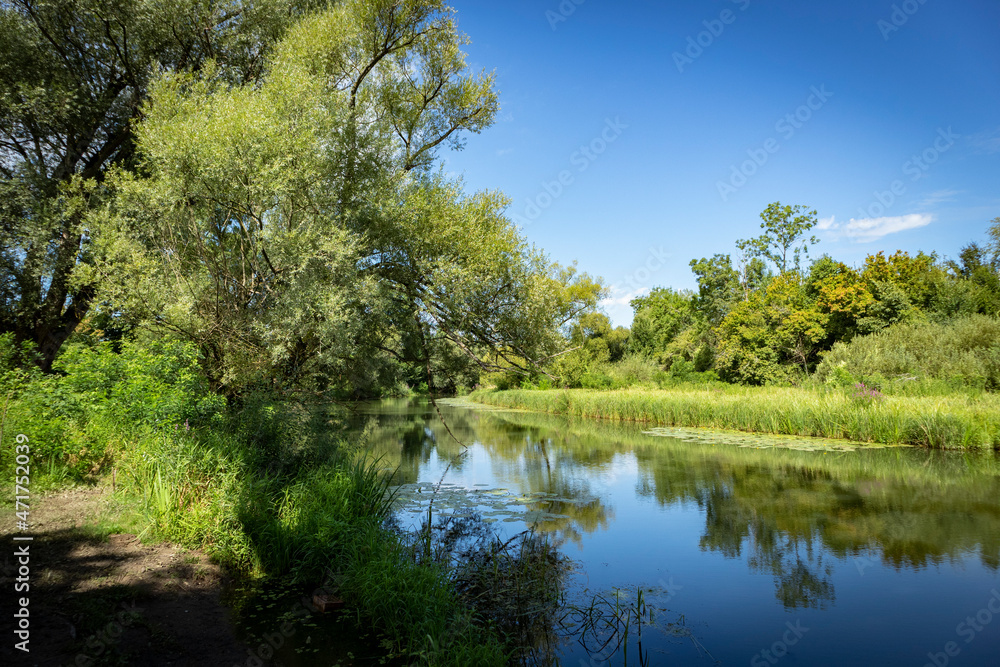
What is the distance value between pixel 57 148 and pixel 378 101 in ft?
23.0

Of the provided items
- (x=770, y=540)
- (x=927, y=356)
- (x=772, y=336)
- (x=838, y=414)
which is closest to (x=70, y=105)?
Answer: (x=770, y=540)

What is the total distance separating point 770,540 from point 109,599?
7791 millimetres

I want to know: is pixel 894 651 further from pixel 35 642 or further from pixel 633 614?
pixel 35 642

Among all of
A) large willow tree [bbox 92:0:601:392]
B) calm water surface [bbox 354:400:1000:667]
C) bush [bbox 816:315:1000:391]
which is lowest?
calm water surface [bbox 354:400:1000:667]

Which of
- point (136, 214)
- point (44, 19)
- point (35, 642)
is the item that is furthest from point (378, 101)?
point (35, 642)

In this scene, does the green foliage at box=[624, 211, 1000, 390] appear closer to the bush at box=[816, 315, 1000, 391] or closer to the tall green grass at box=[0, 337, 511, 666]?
the bush at box=[816, 315, 1000, 391]

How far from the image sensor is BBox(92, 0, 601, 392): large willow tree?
27.8ft

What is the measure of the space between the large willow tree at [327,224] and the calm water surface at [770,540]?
10.6ft

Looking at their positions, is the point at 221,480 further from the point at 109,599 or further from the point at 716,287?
the point at 716,287

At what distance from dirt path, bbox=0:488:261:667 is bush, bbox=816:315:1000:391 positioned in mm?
20571

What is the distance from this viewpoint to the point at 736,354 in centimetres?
2797

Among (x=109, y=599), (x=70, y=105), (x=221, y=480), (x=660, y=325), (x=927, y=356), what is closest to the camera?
(x=109, y=599)

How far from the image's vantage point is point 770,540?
7.29 metres

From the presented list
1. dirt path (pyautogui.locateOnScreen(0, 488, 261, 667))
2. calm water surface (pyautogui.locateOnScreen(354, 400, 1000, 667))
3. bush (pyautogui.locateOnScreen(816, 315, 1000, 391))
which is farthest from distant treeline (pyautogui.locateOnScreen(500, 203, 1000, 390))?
dirt path (pyautogui.locateOnScreen(0, 488, 261, 667))
